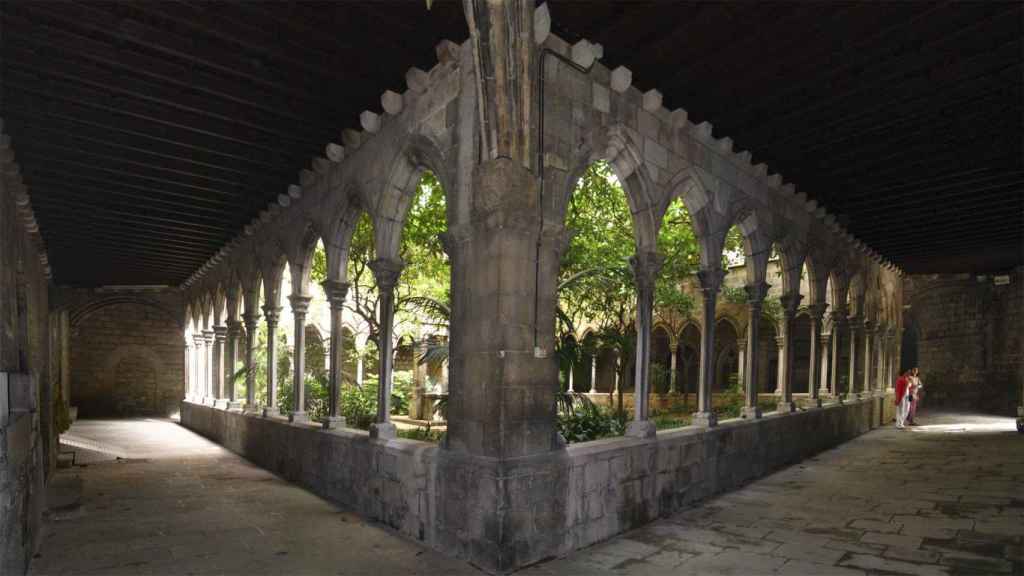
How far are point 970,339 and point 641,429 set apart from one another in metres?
15.5

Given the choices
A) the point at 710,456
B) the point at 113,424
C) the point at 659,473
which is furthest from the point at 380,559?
the point at 113,424

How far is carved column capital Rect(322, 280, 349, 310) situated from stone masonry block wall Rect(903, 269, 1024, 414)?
51.5 feet

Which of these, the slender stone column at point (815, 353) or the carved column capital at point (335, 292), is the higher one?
the carved column capital at point (335, 292)

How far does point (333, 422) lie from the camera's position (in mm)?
6145

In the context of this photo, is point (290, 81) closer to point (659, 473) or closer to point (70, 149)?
point (70, 149)

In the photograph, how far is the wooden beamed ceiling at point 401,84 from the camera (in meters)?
3.78

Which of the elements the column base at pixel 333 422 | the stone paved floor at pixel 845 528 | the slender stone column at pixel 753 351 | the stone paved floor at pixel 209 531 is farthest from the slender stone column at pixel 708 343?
the column base at pixel 333 422

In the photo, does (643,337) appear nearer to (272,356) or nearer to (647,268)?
(647,268)

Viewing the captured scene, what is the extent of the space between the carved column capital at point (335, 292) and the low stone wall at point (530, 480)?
123cm

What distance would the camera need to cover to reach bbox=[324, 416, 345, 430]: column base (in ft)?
20.1

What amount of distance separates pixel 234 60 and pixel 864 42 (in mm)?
4078

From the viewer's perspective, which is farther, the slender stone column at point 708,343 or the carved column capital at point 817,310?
the carved column capital at point 817,310

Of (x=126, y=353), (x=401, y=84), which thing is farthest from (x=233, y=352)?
(x=126, y=353)

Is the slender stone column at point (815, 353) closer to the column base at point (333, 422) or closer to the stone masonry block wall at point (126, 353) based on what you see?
the column base at point (333, 422)
